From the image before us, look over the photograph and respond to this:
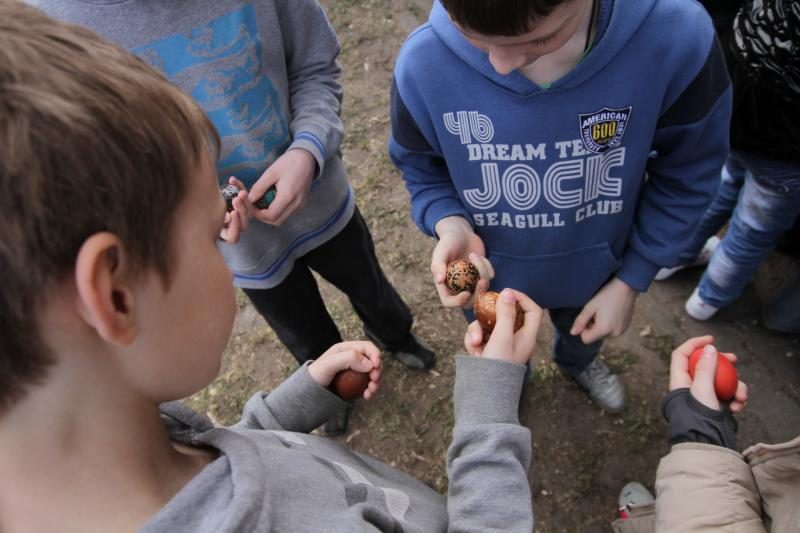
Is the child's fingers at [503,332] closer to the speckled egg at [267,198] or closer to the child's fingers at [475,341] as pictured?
the child's fingers at [475,341]

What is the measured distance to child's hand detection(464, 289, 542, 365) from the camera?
4.19 feet

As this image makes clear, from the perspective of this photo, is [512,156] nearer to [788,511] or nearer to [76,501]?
[788,511]

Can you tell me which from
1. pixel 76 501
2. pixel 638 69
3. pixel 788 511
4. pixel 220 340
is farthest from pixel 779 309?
pixel 76 501

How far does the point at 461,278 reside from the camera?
155 centimetres

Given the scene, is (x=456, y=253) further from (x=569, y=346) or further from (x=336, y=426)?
(x=336, y=426)

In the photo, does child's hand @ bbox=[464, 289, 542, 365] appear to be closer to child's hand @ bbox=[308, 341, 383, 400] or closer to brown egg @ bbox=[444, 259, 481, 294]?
brown egg @ bbox=[444, 259, 481, 294]

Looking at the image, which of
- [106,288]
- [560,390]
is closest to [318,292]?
[560,390]

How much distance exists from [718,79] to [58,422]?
62.6 inches

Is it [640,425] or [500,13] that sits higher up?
[500,13]

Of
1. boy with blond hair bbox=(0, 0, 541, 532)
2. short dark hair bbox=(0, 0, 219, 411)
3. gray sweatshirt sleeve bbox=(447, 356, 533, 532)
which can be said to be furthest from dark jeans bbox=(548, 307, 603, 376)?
short dark hair bbox=(0, 0, 219, 411)

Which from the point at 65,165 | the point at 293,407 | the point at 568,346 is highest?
the point at 65,165

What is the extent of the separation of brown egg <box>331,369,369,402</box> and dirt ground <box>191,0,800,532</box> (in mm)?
1331

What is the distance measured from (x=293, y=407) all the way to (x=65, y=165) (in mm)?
923

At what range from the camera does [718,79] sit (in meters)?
1.37
